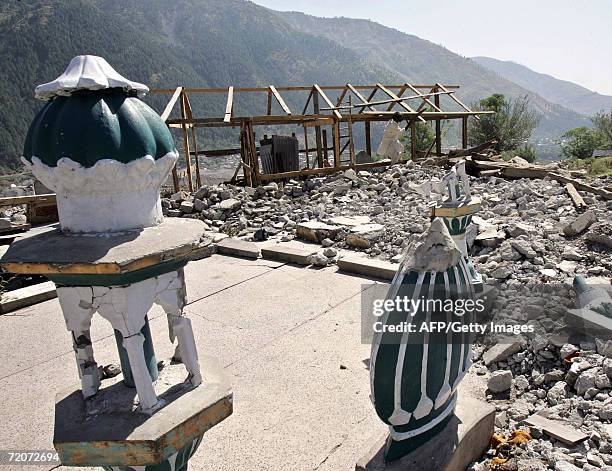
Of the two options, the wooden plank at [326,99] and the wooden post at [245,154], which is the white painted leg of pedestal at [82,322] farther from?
the wooden plank at [326,99]

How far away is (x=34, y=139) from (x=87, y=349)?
2.99ft

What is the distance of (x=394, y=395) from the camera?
212 centimetres

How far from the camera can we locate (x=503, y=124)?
30.6 m

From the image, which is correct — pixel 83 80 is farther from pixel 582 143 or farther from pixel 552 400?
pixel 582 143

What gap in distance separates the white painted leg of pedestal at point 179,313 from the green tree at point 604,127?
3200 centimetres

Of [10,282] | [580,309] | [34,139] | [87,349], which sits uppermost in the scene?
[34,139]

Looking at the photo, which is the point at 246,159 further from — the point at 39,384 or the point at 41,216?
the point at 39,384

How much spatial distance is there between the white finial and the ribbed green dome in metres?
0.04

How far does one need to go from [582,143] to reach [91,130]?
1339 inches

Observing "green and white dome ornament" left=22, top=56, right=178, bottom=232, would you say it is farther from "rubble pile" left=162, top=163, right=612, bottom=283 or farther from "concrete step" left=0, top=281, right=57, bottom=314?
"concrete step" left=0, top=281, right=57, bottom=314

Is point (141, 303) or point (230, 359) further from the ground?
point (141, 303)

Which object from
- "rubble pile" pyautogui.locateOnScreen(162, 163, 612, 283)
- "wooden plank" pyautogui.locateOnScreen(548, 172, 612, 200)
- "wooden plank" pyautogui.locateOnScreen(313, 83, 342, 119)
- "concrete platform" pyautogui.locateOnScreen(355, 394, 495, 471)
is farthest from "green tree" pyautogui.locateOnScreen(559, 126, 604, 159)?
"concrete platform" pyautogui.locateOnScreen(355, 394, 495, 471)

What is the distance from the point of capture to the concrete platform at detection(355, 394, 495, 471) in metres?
2.24

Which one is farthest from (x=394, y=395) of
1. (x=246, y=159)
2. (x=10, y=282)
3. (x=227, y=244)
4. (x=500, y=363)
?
(x=246, y=159)
